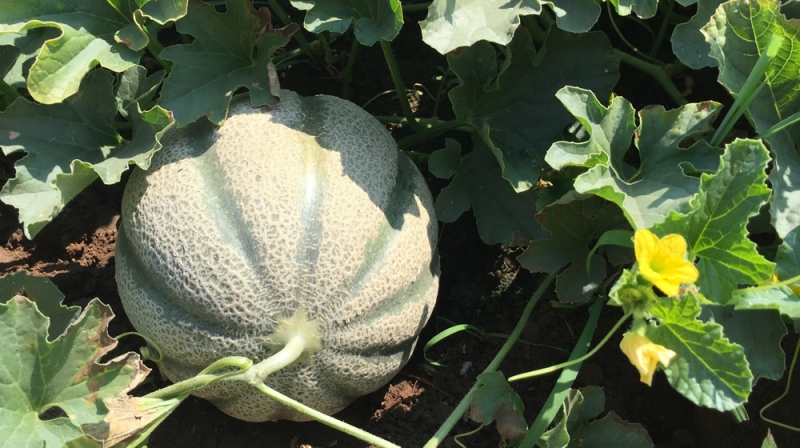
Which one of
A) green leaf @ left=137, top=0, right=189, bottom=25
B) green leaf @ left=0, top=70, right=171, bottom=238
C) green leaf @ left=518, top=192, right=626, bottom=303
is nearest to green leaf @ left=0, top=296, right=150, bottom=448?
green leaf @ left=0, top=70, right=171, bottom=238

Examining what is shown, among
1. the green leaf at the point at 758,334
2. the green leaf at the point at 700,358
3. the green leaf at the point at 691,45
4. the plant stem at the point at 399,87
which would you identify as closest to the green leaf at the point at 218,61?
the plant stem at the point at 399,87

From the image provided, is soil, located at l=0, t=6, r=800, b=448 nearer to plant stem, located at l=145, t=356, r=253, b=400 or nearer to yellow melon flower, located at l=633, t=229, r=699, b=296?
plant stem, located at l=145, t=356, r=253, b=400

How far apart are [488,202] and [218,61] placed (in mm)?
823

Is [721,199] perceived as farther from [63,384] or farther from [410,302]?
[63,384]

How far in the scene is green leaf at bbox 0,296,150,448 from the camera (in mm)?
1578

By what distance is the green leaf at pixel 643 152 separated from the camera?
1623mm

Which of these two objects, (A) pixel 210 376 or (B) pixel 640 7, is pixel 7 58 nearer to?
(A) pixel 210 376

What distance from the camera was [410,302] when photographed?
6.15ft

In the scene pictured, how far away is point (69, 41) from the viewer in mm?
1819

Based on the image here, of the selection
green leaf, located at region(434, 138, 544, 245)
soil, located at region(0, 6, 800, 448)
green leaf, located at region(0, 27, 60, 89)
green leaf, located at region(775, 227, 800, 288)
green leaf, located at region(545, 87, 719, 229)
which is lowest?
soil, located at region(0, 6, 800, 448)

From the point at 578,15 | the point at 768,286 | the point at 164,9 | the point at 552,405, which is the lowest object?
the point at 552,405

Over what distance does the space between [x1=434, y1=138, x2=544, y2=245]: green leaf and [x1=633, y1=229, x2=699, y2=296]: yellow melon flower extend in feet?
2.05

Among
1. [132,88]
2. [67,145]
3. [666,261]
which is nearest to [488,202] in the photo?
[666,261]

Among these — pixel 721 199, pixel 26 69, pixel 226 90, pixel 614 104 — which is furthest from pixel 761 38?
pixel 26 69
